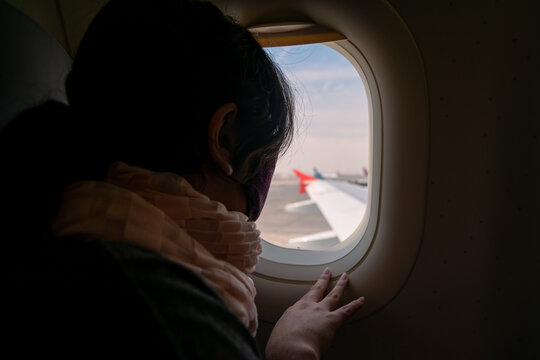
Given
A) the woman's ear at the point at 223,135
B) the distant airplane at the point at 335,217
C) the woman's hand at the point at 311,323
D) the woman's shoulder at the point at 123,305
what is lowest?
the distant airplane at the point at 335,217

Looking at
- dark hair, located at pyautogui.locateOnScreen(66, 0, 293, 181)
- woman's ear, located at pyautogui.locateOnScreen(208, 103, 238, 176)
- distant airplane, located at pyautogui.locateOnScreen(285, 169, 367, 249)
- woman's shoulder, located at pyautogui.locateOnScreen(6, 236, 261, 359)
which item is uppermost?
dark hair, located at pyautogui.locateOnScreen(66, 0, 293, 181)

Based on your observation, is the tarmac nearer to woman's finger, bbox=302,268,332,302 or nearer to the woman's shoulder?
woman's finger, bbox=302,268,332,302

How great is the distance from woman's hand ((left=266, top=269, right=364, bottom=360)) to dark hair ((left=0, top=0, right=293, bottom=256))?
0.58 metres

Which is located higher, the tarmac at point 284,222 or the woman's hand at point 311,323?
the woman's hand at point 311,323

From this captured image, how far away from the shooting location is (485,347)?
3.13 ft

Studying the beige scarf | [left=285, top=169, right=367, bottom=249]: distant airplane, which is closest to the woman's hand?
the beige scarf

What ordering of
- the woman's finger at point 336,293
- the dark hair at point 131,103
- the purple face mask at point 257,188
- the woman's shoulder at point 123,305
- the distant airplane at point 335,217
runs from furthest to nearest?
the distant airplane at point 335,217
the woman's finger at point 336,293
the purple face mask at point 257,188
the dark hair at point 131,103
the woman's shoulder at point 123,305

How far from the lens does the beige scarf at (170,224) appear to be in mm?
427

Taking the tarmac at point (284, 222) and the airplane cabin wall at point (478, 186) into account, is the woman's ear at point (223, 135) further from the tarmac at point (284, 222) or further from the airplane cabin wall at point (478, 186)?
the tarmac at point (284, 222)

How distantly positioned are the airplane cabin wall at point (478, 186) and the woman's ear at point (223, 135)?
24.0 inches

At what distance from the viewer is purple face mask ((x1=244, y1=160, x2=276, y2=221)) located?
0.68 m

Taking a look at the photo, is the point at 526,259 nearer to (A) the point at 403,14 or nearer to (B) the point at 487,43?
(B) the point at 487,43

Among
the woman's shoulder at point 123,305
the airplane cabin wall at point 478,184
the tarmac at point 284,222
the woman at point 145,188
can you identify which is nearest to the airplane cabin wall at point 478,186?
the airplane cabin wall at point 478,184

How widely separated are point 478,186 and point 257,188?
0.65 m
